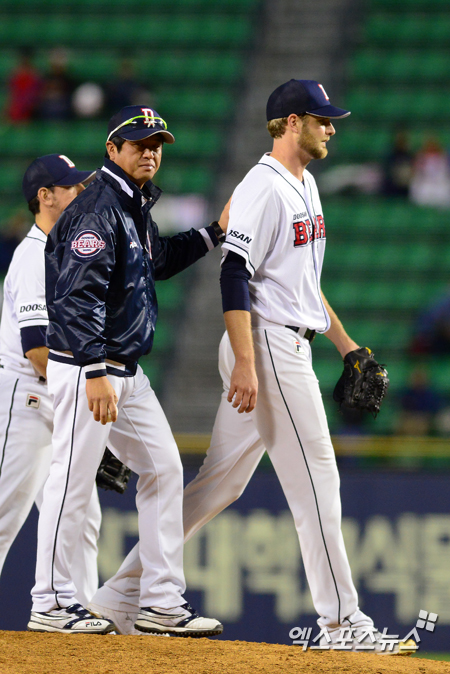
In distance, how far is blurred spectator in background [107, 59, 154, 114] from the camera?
37.7ft

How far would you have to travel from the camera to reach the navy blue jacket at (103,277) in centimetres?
340

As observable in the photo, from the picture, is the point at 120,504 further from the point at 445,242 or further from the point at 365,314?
the point at 445,242

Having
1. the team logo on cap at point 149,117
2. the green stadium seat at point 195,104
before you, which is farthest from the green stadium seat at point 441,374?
the team logo on cap at point 149,117

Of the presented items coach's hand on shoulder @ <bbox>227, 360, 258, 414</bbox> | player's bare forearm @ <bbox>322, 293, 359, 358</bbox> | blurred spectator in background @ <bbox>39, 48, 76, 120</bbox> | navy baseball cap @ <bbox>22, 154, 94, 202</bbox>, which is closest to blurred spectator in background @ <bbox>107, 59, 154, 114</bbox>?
blurred spectator in background @ <bbox>39, 48, 76, 120</bbox>

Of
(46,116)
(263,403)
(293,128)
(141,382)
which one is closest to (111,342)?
(141,382)

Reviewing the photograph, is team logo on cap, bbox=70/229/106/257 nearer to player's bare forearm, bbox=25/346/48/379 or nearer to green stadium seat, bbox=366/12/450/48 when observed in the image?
player's bare forearm, bbox=25/346/48/379

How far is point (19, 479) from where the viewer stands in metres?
4.03

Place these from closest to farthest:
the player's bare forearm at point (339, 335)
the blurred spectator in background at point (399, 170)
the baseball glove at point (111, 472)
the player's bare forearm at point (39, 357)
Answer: the player's bare forearm at point (39, 357)
the player's bare forearm at point (339, 335)
the baseball glove at point (111, 472)
the blurred spectator in background at point (399, 170)

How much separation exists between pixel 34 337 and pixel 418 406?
507cm

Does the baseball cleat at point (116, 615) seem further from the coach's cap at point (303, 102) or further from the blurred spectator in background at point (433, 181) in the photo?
the blurred spectator in background at point (433, 181)

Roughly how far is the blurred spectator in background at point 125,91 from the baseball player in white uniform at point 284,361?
8002 millimetres

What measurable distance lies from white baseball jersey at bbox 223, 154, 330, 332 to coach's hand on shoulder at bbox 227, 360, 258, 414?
28 cm

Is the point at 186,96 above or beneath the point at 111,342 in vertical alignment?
above

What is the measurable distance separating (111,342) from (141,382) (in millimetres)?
276
